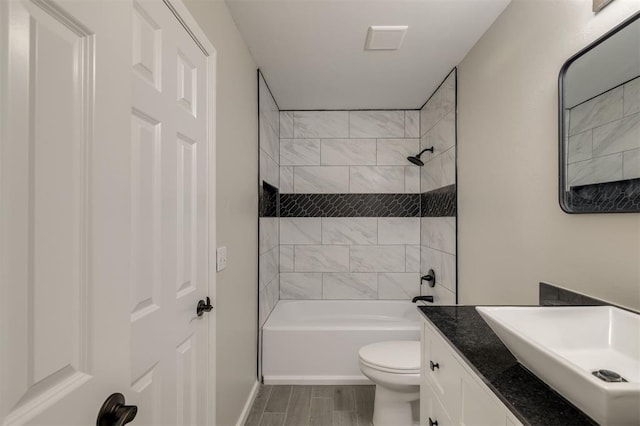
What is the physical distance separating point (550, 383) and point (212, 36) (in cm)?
178

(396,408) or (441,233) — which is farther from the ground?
(441,233)

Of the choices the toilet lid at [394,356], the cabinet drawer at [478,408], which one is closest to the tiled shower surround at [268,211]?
the toilet lid at [394,356]

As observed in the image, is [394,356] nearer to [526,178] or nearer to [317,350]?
[317,350]

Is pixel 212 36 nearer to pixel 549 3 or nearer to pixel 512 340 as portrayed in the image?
pixel 549 3

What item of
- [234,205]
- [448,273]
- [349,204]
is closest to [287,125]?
[349,204]

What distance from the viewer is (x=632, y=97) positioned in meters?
1.04

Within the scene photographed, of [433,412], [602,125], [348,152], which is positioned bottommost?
[433,412]

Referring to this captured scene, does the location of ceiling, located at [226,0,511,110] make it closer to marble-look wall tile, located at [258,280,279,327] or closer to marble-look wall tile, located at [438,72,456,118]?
marble-look wall tile, located at [438,72,456,118]

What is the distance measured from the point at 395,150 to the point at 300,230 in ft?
4.25

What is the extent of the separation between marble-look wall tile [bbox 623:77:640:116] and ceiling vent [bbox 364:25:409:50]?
1193 mm

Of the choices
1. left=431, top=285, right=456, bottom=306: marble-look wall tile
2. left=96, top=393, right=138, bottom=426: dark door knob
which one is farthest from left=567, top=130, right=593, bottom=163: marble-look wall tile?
left=96, top=393, right=138, bottom=426: dark door knob

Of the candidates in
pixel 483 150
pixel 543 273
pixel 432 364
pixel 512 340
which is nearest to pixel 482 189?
pixel 483 150

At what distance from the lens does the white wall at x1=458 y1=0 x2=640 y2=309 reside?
1156 millimetres

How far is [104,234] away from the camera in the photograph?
646 millimetres
